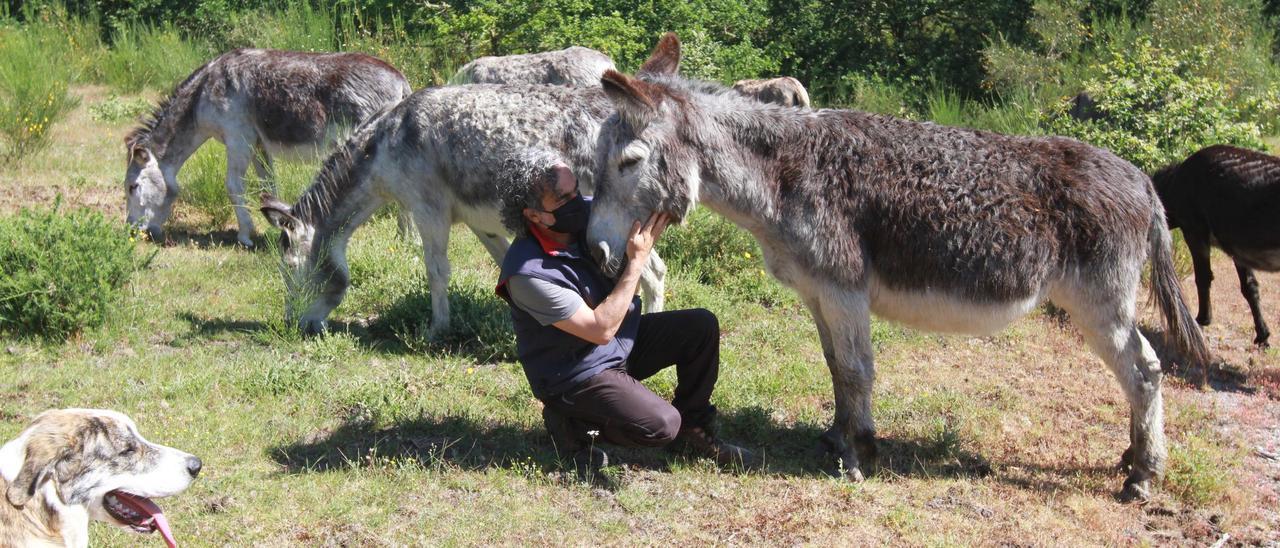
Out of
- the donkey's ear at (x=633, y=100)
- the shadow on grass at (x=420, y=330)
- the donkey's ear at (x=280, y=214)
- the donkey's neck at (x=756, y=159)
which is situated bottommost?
the shadow on grass at (x=420, y=330)

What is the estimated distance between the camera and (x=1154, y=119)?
923 cm

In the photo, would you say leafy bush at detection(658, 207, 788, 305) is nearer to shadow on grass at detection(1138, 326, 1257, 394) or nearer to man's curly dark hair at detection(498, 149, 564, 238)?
shadow on grass at detection(1138, 326, 1257, 394)

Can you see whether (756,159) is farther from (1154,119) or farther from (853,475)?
(1154,119)

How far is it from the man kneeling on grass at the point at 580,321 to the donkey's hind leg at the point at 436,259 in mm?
2027

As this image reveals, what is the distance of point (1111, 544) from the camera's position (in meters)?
5.00

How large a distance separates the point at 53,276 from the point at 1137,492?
6538 mm

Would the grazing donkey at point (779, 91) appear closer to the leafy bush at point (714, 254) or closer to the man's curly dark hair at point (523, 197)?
the leafy bush at point (714, 254)

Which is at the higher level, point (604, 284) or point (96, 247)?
point (604, 284)

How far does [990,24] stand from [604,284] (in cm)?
1099

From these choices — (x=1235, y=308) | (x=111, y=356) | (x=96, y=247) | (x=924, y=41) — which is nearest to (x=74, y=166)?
(x=96, y=247)

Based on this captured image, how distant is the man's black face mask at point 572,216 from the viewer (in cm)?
501

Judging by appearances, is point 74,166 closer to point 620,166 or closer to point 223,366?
point 223,366

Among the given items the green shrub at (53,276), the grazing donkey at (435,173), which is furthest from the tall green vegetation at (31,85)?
the grazing donkey at (435,173)

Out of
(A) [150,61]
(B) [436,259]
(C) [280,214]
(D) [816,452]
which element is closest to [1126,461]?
(D) [816,452]
